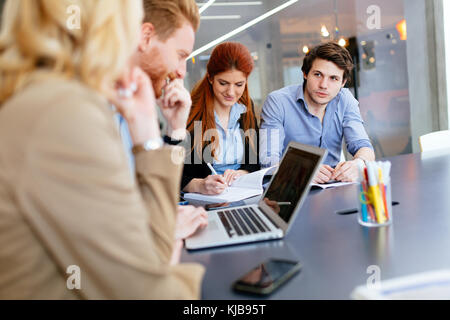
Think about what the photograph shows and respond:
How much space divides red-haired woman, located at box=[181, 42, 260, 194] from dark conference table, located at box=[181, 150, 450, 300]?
3.46 feet

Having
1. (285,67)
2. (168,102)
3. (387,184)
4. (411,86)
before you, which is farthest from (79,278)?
(411,86)

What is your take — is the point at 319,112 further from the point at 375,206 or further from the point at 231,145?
the point at 375,206

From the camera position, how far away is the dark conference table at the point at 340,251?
793 millimetres

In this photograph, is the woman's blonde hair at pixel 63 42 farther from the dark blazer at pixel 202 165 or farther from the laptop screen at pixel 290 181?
the dark blazer at pixel 202 165

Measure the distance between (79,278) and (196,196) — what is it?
3.59ft

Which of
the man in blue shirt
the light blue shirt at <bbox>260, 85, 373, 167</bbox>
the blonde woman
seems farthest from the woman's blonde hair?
the light blue shirt at <bbox>260, 85, 373, 167</bbox>

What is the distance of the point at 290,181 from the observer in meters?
1.25

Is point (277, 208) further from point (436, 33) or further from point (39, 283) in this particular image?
point (436, 33)

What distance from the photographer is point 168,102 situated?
1604mm

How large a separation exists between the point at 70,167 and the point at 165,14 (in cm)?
102

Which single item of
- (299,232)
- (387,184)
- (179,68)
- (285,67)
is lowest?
(299,232)

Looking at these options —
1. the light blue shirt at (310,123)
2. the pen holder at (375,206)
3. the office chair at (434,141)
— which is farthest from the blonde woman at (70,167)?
the office chair at (434,141)

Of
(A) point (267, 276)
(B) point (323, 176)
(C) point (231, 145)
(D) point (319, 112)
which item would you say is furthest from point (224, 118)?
(A) point (267, 276)

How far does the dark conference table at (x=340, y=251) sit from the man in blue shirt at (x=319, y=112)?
114cm
